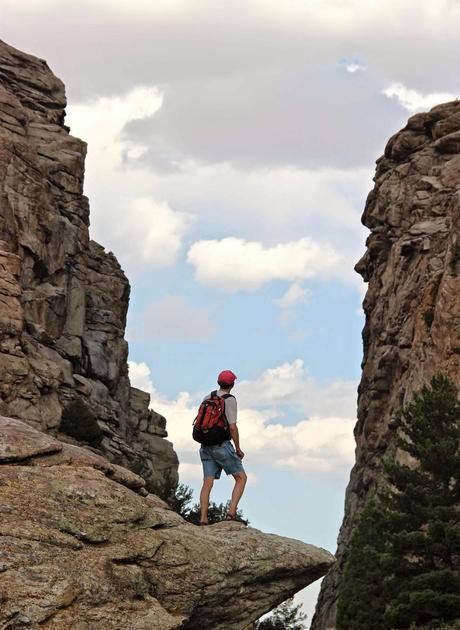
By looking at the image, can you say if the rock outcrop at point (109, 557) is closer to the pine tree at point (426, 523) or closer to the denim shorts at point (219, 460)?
the denim shorts at point (219, 460)

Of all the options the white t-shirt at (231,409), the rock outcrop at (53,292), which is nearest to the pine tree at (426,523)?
the rock outcrop at (53,292)

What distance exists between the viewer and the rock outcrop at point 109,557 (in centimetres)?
1220

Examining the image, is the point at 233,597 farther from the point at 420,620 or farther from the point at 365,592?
the point at 365,592

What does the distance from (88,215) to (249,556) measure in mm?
67398

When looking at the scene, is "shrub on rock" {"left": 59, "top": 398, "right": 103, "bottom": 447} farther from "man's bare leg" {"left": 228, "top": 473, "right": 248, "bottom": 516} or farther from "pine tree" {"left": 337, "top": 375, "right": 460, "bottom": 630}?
"man's bare leg" {"left": 228, "top": 473, "right": 248, "bottom": 516}

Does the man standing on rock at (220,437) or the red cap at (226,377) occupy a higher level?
the red cap at (226,377)

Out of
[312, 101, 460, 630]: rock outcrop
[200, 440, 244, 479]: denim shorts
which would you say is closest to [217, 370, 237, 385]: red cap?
[200, 440, 244, 479]: denim shorts

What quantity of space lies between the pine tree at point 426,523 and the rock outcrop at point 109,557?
921 inches

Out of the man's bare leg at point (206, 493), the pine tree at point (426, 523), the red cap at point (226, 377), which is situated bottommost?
the man's bare leg at point (206, 493)

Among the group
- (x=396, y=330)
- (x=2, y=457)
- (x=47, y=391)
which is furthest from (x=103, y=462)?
(x=396, y=330)

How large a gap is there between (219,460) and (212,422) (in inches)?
30.0

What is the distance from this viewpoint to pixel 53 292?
69.1 meters

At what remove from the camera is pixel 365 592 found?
193 ft

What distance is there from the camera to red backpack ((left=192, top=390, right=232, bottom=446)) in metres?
16.3
